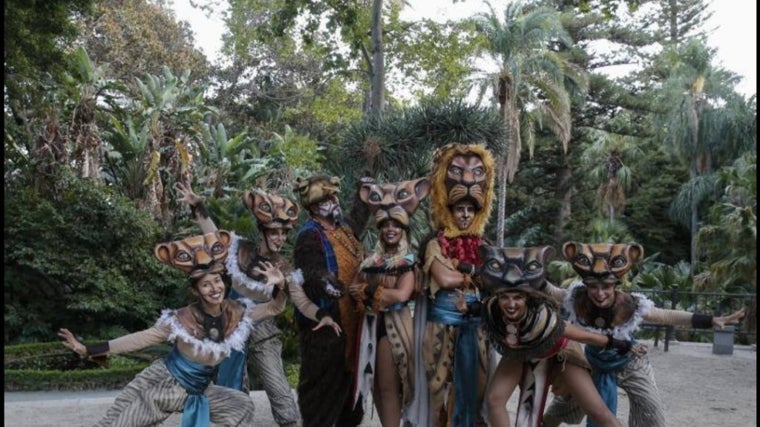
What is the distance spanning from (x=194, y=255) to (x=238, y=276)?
73cm

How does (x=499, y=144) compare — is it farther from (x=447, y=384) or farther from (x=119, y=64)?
(x=119, y=64)

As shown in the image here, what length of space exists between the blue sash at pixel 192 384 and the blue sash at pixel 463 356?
1449 mm

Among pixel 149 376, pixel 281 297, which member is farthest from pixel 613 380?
pixel 149 376

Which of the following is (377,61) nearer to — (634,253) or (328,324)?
(328,324)

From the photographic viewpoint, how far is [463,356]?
463 centimetres

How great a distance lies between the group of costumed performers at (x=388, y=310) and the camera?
15.3 feet

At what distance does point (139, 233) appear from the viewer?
1125cm

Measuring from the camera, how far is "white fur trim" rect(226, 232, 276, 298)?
4.96 meters

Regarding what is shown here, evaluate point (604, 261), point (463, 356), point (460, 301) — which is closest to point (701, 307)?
point (604, 261)

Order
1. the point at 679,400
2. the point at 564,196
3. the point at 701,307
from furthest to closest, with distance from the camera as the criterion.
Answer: the point at 564,196
the point at 701,307
the point at 679,400

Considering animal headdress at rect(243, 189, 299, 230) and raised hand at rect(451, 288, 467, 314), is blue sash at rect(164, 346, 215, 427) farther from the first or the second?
raised hand at rect(451, 288, 467, 314)

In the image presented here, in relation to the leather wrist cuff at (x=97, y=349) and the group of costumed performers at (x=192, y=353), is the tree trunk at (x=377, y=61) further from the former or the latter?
the leather wrist cuff at (x=97, y=349)

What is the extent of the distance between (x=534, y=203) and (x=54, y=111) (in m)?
17.4

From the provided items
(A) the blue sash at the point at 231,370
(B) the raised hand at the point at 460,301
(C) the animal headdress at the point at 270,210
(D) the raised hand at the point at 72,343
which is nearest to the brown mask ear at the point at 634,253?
(B) the raised hand at the point at 460,301
